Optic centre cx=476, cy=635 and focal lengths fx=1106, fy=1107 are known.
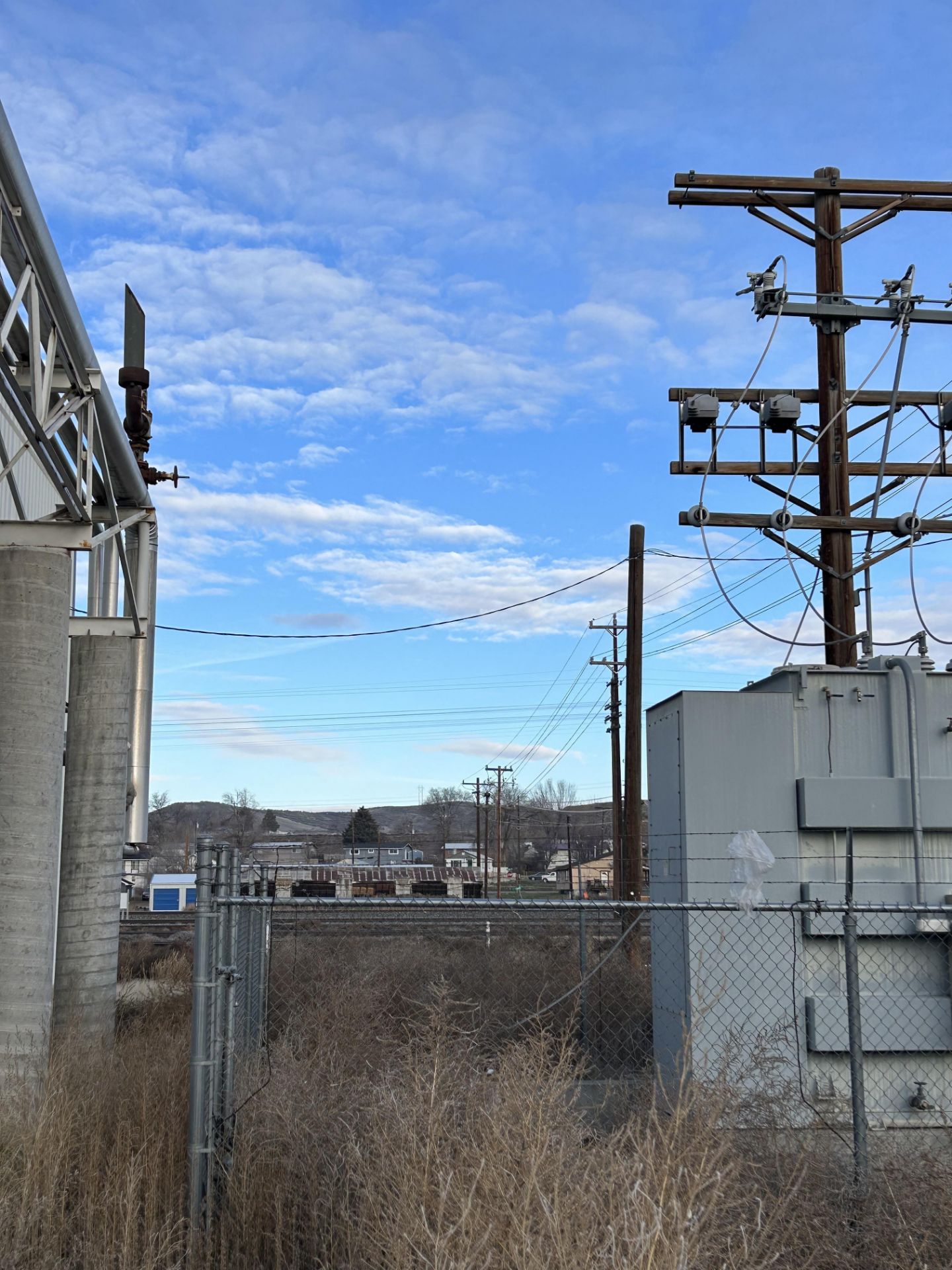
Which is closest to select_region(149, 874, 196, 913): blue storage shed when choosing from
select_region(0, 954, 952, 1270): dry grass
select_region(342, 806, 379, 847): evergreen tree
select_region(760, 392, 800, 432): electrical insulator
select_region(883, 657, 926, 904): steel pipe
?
select_region(760, 392, 800, 432): electrical insulator

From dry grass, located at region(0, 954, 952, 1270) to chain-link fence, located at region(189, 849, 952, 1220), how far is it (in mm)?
192

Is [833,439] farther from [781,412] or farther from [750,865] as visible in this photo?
[750,865]

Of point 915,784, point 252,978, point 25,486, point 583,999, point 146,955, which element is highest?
point 25,486

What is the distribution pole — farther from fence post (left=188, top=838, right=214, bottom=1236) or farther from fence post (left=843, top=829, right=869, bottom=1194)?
fence post (left=188, top=838, right=214, bottom=1236)

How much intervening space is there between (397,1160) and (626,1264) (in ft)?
4.08

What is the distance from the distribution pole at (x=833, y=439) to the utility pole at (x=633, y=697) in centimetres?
1032

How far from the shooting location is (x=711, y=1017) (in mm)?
7008

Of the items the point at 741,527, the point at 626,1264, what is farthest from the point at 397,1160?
the point at 741,527

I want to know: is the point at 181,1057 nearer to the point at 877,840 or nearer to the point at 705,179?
the point at 877,840

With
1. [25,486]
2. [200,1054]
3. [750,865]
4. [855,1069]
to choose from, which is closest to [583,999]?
[750,865]

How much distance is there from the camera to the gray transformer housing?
6863 millimetres

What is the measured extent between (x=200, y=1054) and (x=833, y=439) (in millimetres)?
6669

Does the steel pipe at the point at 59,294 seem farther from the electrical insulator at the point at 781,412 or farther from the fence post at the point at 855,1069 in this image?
the fence post at the point at 855,1069

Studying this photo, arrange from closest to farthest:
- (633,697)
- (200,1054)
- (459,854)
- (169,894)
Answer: (200,1054) < (633,697) < (169,894) < (459,854)
